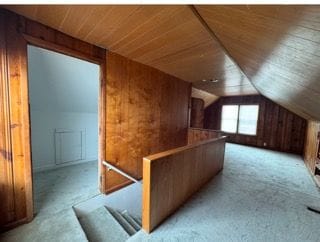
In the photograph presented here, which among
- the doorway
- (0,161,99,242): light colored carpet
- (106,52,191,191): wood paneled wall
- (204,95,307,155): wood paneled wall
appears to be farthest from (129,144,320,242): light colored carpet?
(204,95,307,155): wood paneled wall

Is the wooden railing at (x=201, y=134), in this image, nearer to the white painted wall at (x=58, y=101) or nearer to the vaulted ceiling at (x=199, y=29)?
the vaulted ceiling at (x=199, y=29)

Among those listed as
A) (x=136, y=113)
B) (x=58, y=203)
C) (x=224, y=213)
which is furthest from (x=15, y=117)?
(x=224, y=213)

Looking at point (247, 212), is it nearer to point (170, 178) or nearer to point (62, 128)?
point (170, 178)

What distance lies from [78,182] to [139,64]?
2.42m

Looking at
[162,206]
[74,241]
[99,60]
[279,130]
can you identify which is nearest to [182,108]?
[99,60]

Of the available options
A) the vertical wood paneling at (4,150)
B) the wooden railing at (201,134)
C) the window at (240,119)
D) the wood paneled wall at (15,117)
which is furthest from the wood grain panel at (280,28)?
the window at (240,119)

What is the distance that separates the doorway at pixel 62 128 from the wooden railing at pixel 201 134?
2.65 metres

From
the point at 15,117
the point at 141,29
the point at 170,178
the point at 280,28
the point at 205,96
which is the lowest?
the point at 170,178

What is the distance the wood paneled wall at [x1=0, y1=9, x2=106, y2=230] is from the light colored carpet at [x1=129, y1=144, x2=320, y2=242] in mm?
1312

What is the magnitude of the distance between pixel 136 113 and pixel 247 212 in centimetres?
226

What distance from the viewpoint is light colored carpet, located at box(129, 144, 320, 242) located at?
1.60 metres

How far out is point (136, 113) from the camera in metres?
2.88

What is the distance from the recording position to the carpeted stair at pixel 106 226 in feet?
6.19

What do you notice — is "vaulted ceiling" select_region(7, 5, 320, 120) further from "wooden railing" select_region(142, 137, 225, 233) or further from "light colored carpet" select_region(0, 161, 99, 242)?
"light colored carpet" select_region(0, 161, 99, 242)
